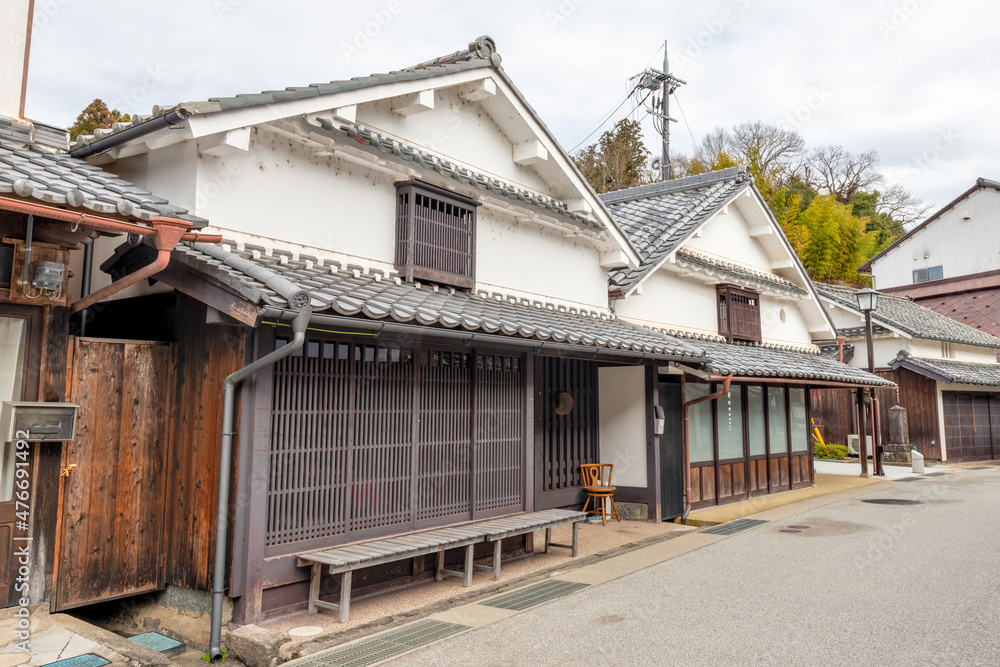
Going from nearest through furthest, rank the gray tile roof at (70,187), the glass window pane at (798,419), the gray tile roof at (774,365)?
the gray tile roof at (70,187)
the gray tile roof at (774,365)
the glass window pane at (798,419)

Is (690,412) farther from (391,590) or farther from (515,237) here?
(391,590)

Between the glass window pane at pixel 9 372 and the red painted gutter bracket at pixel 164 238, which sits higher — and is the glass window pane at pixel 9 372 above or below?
below

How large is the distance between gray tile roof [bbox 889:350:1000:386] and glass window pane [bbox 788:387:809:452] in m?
8.00

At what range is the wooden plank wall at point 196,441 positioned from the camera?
6086mm

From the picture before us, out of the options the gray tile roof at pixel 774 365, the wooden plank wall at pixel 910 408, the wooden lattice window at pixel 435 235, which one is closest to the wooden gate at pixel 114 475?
the wooden lattice window at pixel 435 235

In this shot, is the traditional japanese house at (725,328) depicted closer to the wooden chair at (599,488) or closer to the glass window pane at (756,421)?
the glass window pane at (756,421)

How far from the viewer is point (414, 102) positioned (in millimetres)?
8734

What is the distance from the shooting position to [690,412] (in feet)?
43.2

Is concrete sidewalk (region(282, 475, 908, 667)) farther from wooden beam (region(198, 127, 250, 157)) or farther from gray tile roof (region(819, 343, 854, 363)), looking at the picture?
gray tile roof (region(819, 343, 854, 363))

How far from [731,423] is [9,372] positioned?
41.1 feet

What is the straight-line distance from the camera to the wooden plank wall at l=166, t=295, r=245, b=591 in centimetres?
609

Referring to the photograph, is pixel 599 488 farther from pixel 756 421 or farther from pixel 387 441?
pixel 756 421

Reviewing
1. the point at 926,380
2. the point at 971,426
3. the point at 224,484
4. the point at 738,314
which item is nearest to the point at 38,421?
the point at 224,484

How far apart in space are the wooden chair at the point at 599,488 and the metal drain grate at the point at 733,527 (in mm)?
1613
